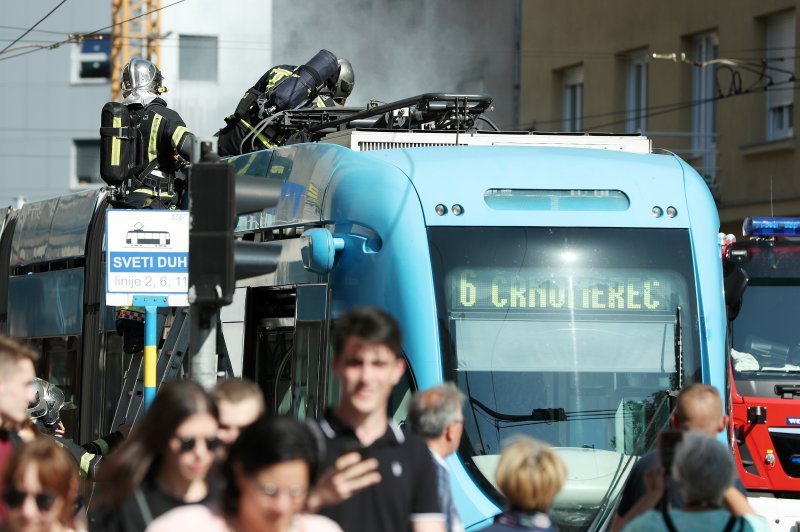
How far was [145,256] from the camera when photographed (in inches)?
400

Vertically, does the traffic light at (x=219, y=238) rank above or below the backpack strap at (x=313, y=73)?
below

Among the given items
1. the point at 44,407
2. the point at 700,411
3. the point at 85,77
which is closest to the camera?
the point at 700,411

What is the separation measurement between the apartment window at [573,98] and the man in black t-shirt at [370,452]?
25555mm

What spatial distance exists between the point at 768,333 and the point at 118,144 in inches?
210

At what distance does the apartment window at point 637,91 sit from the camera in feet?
93.7

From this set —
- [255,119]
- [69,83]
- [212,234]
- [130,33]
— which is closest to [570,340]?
[212,234]

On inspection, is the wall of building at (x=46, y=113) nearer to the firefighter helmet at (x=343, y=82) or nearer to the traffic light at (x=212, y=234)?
the firefighter helmet at (x=343, y=82)

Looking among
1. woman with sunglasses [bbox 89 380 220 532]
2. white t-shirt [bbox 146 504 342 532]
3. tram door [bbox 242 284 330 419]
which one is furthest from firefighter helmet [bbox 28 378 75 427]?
white t-shirt [bbox 146 504 342 532]

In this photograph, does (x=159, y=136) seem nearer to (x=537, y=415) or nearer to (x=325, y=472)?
(x=537, y=415)

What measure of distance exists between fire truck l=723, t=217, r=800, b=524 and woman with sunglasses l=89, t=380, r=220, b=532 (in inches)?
348

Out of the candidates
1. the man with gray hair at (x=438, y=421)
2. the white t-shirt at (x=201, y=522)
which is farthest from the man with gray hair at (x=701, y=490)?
the white t-shirt at (x=201, y=522)

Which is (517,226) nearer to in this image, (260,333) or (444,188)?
(444,188)

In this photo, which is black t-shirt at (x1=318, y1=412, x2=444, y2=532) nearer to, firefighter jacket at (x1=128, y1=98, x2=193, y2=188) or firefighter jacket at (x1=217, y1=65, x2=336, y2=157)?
firefighter jacket at (x1=217, y1=65, x2=336, y2=157)

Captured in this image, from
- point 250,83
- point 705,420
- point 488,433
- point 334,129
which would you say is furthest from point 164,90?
point 250,83
